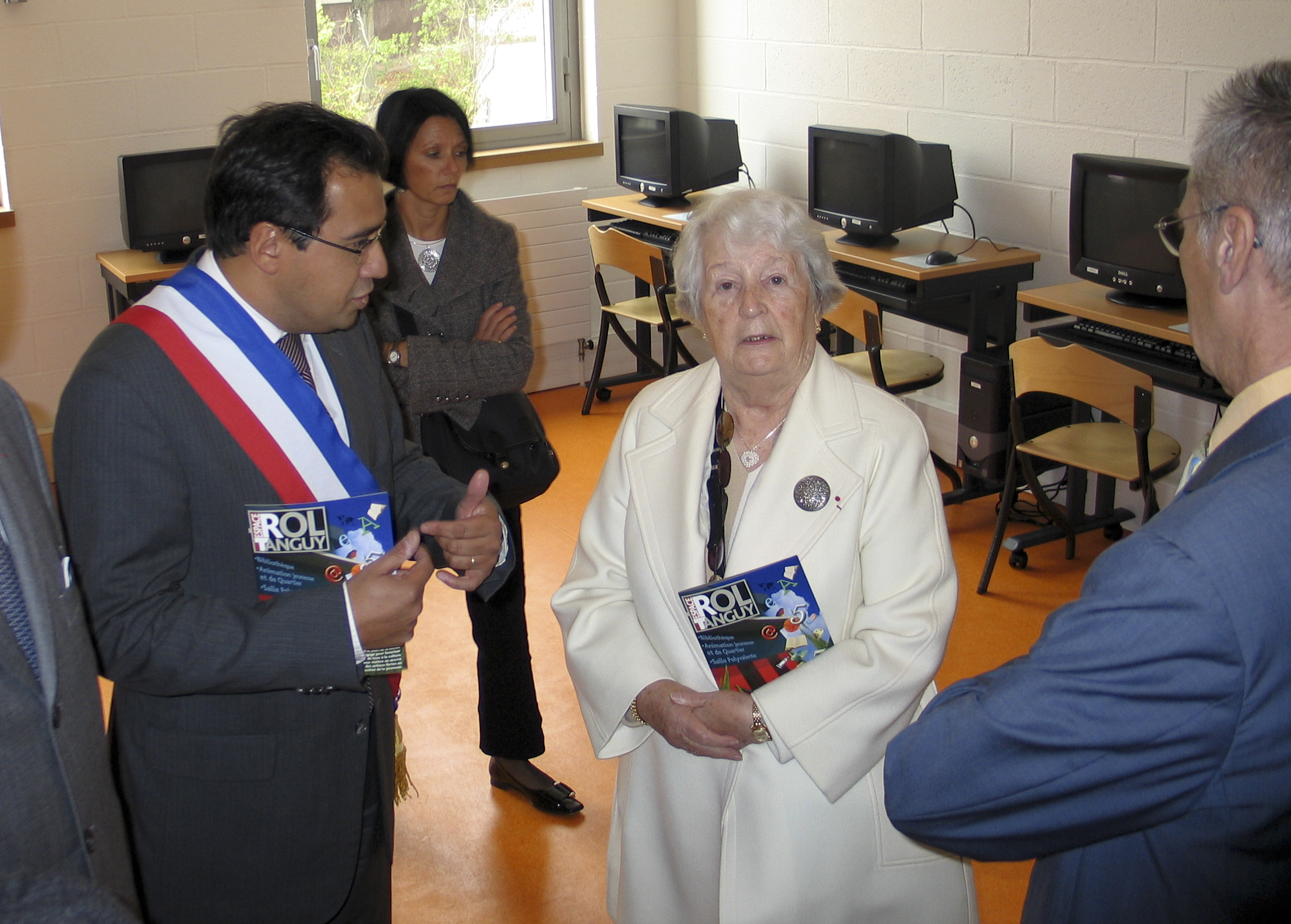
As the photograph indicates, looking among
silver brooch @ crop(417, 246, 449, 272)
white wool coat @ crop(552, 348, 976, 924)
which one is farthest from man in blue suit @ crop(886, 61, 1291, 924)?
silver brooch @ crop(417, 246, 449, 272)

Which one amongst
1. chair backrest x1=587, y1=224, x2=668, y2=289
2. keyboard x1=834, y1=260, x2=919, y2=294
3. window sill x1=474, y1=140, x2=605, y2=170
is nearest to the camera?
keyboard x1=834, y1=260, x2=919, y2=294

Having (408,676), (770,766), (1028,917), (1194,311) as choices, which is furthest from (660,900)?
(408,676)

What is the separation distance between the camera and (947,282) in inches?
170

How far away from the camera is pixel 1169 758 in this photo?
891mm

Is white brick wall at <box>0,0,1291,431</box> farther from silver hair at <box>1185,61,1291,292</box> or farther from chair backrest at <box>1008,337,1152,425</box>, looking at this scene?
silver hair at <box>1185,61,1291,292</box>

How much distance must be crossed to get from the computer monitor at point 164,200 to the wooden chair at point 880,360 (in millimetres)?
2627

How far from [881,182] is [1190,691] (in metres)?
3.94

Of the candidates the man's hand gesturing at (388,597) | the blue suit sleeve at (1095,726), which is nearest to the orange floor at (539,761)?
the man's hand gesturing at (388,597)

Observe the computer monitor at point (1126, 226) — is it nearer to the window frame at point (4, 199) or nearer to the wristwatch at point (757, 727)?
the wristwatch at point (757, 727)

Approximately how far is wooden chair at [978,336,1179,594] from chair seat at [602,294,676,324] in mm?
1789

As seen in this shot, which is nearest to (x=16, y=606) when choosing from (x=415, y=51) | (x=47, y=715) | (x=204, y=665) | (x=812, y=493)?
(x=47, y=715)

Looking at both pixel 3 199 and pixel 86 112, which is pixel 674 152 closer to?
pixel 86 112

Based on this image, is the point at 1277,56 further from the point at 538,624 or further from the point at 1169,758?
the point at 1169,758

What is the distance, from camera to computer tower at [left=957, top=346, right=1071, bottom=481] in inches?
168
